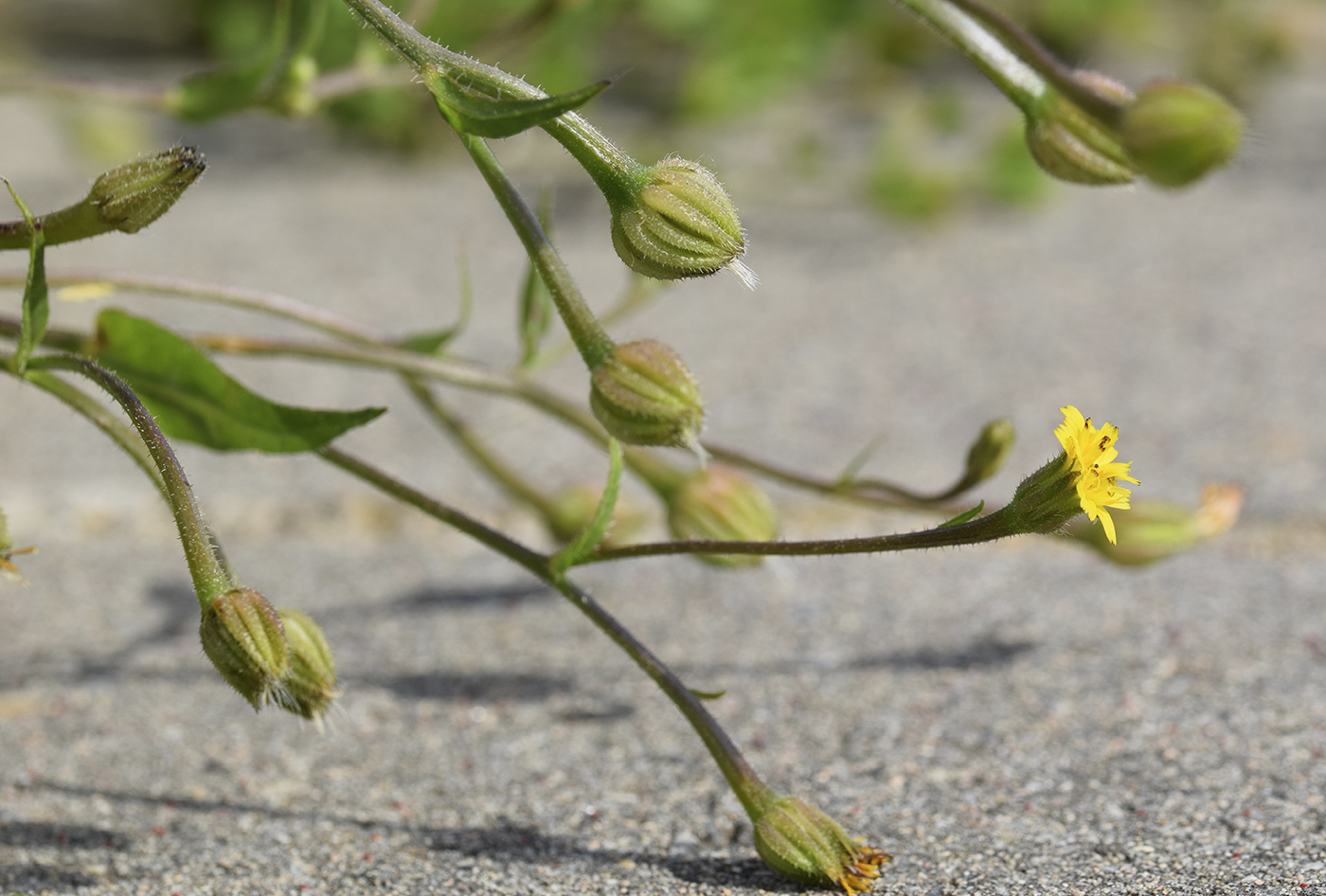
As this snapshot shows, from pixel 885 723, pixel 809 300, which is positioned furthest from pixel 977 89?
pixel 885 723

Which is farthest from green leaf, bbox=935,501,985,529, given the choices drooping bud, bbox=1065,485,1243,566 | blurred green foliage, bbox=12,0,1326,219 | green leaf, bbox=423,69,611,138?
blurred green foliage, bbox=12,0,1326,219

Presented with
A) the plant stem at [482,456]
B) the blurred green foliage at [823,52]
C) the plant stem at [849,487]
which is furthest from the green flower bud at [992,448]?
the blurred green foliage at [823,52]

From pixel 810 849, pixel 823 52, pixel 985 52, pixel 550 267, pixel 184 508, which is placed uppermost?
pixel 823 52

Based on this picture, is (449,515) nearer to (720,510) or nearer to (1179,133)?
(720,510)

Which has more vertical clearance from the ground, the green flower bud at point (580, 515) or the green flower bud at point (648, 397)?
the green flower bud at point (648, 397)

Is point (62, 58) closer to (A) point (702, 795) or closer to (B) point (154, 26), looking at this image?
(B) point (154, 26)

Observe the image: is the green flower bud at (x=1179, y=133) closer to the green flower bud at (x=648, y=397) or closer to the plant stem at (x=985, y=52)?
the plant stem at (x=985, y=52)

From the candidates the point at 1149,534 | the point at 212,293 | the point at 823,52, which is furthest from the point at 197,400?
the point at 823,52
